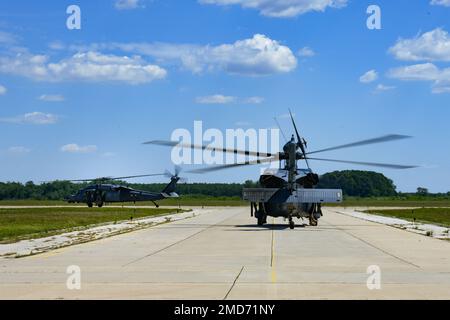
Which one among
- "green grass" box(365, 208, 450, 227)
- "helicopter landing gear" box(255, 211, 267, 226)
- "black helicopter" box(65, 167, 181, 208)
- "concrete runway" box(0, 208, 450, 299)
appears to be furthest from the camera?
"black helicopter" box(65, 167, 181, 208)

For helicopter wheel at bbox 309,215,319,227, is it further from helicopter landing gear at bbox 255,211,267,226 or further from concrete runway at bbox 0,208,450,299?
concrete runway at bbox 0,208,450,299

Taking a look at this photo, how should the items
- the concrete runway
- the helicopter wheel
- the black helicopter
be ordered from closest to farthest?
1. the concrete runway
2. the helicopter wheel
3. the black helicopter

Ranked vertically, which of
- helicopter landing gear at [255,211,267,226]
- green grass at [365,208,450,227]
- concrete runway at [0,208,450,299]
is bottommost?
Result: concrete runway at [0,208,450,299]

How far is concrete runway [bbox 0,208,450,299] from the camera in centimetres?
1583

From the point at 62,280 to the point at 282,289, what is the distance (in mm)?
5592

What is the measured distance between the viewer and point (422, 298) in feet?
49.0

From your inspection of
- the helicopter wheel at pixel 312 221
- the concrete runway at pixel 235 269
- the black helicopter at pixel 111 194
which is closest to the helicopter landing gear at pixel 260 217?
the helicopter wheel at pixel 312 221

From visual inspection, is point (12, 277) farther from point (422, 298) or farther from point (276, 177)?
point (276, 177)

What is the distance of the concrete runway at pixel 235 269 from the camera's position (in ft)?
51.9

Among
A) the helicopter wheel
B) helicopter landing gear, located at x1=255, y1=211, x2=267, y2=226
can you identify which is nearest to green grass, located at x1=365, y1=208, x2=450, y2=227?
the helicopter wheel

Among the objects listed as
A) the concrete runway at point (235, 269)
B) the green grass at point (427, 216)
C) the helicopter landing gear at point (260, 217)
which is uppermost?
the helicopter landing gear at point (260, 217)

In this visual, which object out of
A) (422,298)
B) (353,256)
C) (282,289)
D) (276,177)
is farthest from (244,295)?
(276,177)

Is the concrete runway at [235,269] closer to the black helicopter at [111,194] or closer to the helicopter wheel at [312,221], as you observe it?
the helicopter wheel at [312,221]
